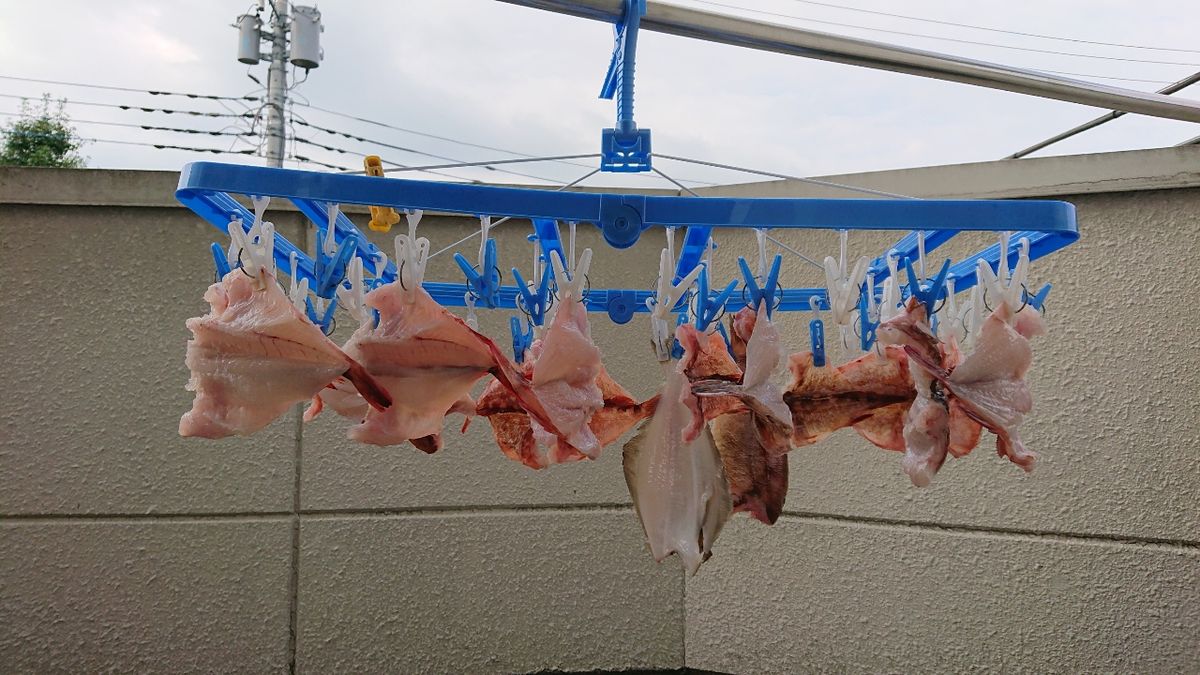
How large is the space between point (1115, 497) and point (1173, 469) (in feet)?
0.40

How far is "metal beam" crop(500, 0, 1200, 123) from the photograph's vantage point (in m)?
0.93

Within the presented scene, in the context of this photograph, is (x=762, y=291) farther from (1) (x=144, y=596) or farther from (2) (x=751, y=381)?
(1) (x=144, y=596)

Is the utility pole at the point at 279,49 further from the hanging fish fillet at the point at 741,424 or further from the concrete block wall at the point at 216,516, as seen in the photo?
the hanging fish fillet at the point at 741,424

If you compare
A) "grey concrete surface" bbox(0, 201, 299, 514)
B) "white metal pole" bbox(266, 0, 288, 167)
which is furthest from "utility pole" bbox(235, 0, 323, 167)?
"grey concrete surface" bbox(0, 201, 299, 514)

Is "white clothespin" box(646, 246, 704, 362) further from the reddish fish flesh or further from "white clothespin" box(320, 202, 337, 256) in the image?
"white clothespin" box(320, 202, 337, 256)

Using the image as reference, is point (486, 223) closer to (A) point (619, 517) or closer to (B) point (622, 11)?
(B) point (622, 11)

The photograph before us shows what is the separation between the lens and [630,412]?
910 millimetres

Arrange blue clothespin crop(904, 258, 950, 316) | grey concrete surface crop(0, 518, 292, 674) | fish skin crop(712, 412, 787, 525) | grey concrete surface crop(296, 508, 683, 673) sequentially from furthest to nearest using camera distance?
grey concrete surface crop(296, 508, 683, 673) → grey concrete surface crop(0, 518, 292, 674) → fish skin crop(712, 412, 787, 525) → blue clothespin crop(904, 258, 950, 316)

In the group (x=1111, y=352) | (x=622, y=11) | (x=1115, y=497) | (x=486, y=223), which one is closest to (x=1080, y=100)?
(x=622, y=11)

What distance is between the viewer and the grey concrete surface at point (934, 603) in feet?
5.62

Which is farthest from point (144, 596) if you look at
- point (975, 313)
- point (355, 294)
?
point (975, 313)

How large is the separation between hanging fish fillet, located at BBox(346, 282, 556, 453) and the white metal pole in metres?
7.89

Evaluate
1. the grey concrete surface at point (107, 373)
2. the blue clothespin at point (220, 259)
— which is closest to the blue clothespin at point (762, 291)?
the blue clothespin at point (220, 259)

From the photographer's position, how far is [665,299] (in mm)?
766
